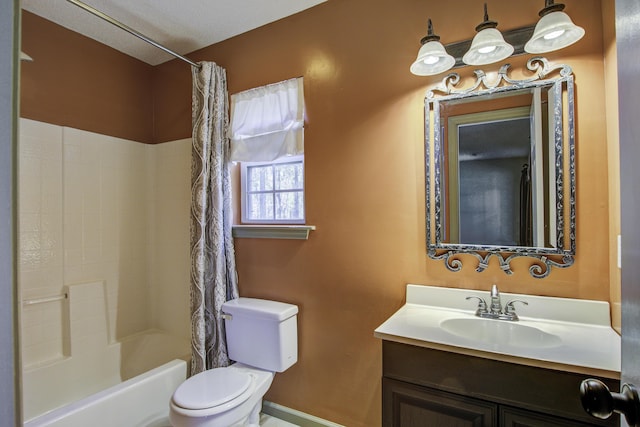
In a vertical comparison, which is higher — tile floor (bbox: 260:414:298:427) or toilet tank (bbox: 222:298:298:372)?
toilet tank (bbox: 222:298:298:372)

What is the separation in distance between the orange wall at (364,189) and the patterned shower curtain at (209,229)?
0.19m

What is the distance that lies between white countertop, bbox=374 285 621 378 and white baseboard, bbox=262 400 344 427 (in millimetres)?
929

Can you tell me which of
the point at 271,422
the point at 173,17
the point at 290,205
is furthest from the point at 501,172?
the point at 173,17

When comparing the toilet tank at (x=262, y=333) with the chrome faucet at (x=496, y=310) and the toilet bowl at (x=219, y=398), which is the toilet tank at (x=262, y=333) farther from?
the chrome faucet at (x=496, y=310)

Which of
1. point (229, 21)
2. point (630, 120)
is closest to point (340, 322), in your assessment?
point (630, 120)

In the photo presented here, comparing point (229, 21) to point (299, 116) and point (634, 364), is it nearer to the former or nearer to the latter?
point (299, 116)

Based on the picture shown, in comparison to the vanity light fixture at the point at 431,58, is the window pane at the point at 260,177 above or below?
below

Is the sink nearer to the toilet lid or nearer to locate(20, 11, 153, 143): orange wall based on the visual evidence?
the toilet lid

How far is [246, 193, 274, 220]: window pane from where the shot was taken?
7.32 ft

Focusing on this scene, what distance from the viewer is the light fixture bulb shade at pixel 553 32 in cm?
123

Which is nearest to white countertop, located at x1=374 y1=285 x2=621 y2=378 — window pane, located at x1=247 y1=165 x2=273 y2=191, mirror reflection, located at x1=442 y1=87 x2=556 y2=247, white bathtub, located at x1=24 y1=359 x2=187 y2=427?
mirror reflection, located at x1=442 y1=87 x2=556 y2=247

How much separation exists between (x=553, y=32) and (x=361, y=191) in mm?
1037

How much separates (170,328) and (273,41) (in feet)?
7.31

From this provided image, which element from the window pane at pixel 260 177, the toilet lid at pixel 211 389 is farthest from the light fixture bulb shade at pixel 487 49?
the toilet lid at pixel 211 389
